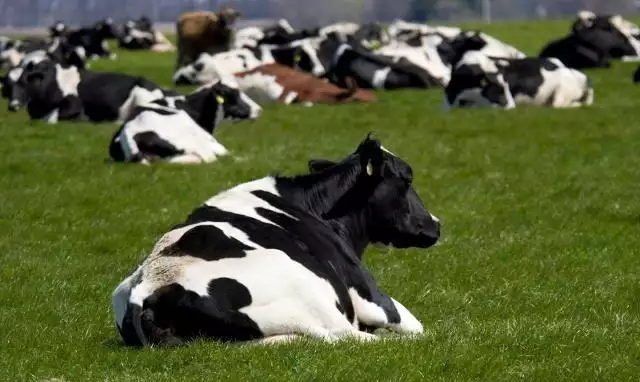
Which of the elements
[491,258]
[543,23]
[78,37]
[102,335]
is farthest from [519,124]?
[543,23]

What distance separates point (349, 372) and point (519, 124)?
1765 centimetres

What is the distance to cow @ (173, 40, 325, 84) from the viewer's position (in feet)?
122

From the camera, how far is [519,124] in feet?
83.1

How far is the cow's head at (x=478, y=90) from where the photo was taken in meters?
29.2

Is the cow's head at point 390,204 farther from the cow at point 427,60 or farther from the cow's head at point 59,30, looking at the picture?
the cow's head at point 59,30

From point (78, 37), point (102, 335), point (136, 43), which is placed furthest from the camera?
point (136, 43)

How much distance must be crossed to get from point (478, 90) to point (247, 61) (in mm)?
10290

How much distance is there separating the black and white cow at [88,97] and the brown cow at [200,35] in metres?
14.3

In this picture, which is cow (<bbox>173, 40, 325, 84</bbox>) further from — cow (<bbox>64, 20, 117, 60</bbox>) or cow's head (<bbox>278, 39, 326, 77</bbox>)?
cow (<bbox>64, 20, 117, 60</bbox>)

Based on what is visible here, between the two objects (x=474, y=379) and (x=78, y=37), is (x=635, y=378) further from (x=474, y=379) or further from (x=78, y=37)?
(x=78, y=37)

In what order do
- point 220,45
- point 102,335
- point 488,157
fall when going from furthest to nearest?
point 220,45
point 488,157
point 102,335

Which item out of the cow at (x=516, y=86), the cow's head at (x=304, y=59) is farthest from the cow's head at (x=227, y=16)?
the cow at (x=516, y=86)

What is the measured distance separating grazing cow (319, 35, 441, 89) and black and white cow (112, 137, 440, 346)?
23027 millimetres

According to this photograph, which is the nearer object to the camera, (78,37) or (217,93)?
(217,93)
